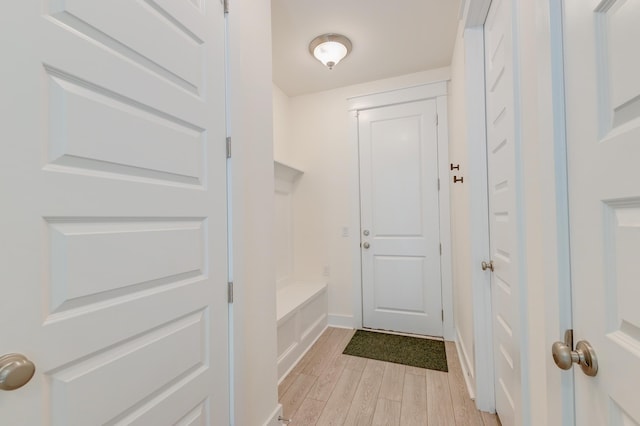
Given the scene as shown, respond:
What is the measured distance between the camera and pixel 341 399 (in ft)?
5.95

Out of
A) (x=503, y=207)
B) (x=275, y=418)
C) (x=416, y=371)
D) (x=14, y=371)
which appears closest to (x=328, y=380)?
(x=275, y=418)

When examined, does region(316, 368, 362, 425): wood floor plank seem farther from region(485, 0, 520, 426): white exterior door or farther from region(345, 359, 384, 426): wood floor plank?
region(485, 0, 520, 426): white exterior door

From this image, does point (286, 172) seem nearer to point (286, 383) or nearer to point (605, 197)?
point (286, 383)

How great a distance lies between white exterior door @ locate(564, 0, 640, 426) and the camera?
0.48 m

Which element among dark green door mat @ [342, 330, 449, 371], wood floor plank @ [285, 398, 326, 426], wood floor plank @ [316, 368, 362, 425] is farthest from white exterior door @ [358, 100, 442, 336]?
wood floor plank @ [285, 398, 326, 426]

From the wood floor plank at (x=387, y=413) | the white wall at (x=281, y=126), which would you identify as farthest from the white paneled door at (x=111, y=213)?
the white wall at (x=281, y=126)

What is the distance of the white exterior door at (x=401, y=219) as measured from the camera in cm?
275

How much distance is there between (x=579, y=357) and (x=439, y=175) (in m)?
2.31

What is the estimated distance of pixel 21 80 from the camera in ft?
1.86

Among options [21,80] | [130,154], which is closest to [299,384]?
[130,154]

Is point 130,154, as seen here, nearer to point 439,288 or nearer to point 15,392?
point 15,392

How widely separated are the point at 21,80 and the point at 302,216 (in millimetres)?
2704

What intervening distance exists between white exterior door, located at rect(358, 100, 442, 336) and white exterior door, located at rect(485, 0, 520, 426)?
44.9 inches

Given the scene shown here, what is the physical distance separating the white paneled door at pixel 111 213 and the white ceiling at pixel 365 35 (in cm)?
115
